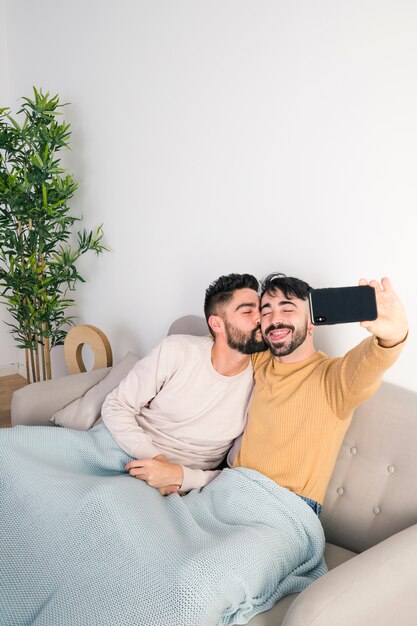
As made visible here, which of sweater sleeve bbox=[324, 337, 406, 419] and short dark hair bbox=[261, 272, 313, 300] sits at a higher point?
short dark hair bbox=[261, 272, 313, 300]

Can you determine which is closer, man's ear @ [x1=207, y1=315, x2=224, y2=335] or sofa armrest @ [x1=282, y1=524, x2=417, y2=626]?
sofa armrest @ [x1=282, y1=524, x2=417, y2=626]

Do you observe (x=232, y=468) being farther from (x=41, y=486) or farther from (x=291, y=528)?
(x=41, y=486)

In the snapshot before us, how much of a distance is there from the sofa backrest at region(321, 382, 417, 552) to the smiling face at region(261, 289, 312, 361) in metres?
0.26

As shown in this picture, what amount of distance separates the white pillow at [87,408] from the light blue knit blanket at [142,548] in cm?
35

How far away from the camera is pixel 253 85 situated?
7.34 feet

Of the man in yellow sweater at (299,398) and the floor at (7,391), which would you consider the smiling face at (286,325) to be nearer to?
the man in yellow sweater at (299,398)

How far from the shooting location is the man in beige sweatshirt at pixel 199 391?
2.02 m

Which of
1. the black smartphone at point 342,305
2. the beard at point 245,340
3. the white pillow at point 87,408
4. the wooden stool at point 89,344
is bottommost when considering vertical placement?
the white pillow at point 87,408

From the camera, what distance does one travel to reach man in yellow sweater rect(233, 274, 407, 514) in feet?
5.47

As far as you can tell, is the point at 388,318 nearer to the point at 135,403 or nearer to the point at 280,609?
the point at 280,609

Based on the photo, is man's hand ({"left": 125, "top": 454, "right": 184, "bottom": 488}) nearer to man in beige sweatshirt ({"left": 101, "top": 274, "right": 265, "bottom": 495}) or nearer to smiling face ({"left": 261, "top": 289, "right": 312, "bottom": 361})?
man in beige sweatshirt ({"left": 101, "top": 274, "right": 265, "bottom": 495})

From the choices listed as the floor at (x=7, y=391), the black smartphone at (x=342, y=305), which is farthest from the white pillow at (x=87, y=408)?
the floor at (x=7, y=391)

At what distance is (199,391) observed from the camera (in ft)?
6.73

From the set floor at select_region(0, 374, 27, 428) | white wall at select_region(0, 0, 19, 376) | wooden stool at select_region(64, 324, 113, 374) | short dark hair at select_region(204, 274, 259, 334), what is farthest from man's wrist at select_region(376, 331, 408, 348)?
white wall at select_region(0, 0, 19, 376)
